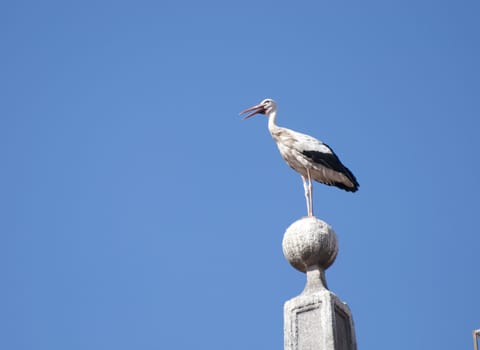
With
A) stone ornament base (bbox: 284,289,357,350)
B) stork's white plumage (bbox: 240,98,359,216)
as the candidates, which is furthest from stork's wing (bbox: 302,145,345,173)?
stone ornament base (bbox: 284,289,357,350)

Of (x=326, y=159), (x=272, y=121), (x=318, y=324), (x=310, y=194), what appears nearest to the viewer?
(x=318, y=324)

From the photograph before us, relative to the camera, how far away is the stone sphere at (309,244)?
38.0 feet

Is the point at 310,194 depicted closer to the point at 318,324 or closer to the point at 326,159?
the point at 326,159

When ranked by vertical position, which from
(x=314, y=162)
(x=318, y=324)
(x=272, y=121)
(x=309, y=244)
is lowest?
(x=318, y=324)

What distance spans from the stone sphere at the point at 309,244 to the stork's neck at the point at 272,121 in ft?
12.8

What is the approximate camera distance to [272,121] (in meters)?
15.9

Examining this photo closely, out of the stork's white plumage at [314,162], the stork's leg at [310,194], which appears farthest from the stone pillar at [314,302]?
the stork's white plumage at [314,162]

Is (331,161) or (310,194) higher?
(331,161)

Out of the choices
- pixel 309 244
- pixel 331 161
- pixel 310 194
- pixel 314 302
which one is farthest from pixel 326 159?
pixel 314 302

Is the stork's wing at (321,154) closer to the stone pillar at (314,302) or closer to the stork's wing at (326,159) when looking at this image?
the stork's wing at (326,159)

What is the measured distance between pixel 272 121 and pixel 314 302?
5178 millimetres

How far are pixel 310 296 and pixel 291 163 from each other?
12.4 feet

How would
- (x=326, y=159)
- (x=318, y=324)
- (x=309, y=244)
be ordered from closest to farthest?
(x=318, y=324)
(x=309, y=244)
(x=326, y=159)

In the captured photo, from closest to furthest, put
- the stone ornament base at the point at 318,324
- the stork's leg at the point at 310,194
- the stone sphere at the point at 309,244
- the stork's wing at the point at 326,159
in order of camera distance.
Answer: the stone ornament base at the point at 318,324 < the stone sphere at the point at 309,244 < the stork's leg at the point at 310,194 < the stork's wing at the point at 326,159
